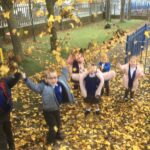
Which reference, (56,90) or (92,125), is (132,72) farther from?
(56,90)

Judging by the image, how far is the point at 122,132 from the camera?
6.09 meters

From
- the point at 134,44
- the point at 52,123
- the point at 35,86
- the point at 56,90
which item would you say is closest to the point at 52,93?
the point at 56,90

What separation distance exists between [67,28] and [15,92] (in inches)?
512

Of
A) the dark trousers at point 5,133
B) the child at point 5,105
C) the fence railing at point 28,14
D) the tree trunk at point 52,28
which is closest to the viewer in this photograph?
the child at point 5,105

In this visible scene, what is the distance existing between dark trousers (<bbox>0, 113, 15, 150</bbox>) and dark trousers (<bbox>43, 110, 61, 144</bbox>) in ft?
2.43

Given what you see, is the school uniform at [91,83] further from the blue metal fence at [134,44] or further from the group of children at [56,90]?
the blue metal fence at [134,44]

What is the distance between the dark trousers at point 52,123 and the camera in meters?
5.38

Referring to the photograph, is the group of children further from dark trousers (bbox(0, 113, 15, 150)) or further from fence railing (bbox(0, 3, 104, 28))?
fence railing (bbox(0, 3, 104, 28))

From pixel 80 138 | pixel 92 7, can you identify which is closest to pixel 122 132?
pixel 80 138

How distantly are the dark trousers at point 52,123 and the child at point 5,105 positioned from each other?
0.77 m

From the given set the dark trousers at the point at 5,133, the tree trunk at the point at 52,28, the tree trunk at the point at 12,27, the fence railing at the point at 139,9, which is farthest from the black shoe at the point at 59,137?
the fence railing at the point at 139,9

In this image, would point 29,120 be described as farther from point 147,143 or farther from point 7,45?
point 7,45

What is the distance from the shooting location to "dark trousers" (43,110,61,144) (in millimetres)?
5382

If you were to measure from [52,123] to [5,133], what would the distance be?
0.92m
